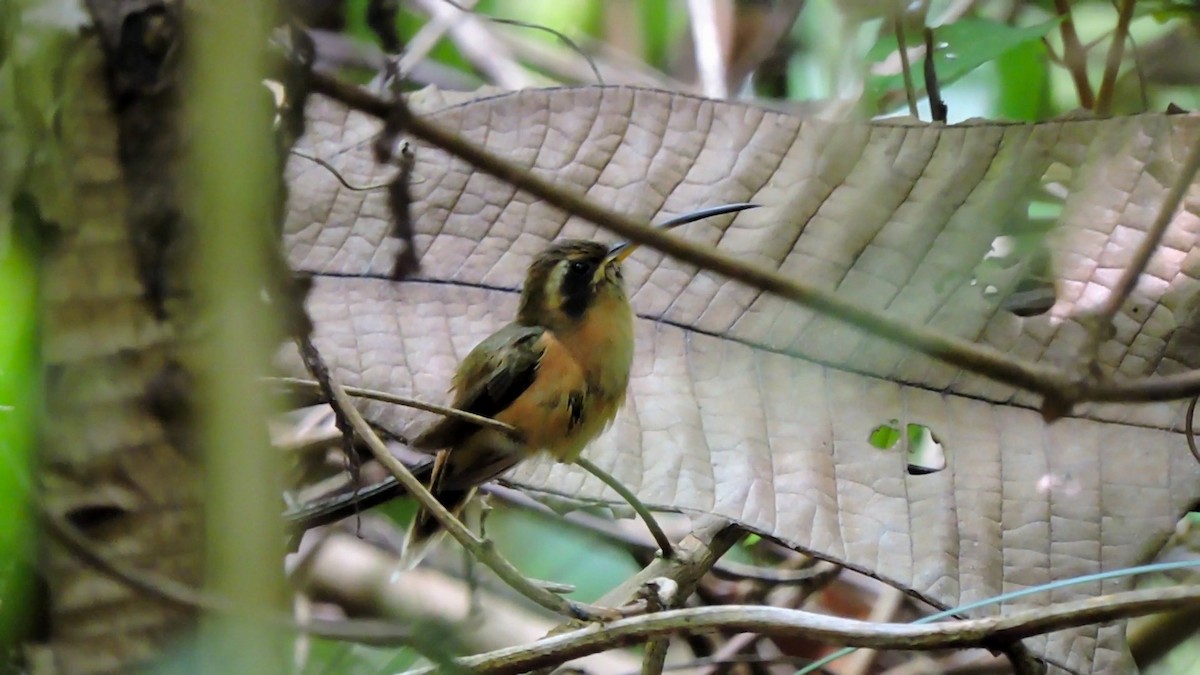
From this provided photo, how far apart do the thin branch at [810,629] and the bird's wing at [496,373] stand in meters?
0.63

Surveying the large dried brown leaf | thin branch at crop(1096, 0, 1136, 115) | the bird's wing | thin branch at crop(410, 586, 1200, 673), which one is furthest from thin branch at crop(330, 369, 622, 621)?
thin branch at crop(1096, 0, 1136, 115)

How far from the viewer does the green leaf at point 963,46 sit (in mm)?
1833

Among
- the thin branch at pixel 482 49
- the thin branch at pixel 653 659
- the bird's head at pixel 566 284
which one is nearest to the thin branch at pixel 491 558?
the thin branch at pixel 653 659

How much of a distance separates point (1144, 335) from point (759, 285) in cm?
94

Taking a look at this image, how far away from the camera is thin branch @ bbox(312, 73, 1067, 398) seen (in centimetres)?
77

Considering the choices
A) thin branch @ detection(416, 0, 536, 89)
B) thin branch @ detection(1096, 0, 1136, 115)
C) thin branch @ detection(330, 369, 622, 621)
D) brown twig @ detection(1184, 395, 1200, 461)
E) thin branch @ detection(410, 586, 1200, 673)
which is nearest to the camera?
thin branch @ detection(410, 586, 1200, 673)

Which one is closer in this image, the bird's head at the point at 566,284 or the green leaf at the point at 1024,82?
the bird's head at the point at 566,284

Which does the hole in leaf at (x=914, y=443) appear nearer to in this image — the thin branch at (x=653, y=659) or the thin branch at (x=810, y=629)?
the thin branch at (x=653, y=659)

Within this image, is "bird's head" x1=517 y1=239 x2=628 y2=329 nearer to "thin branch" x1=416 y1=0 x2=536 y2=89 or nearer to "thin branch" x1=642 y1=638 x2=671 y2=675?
"thin branch" x1=642 y1=638 x2=671 y2=675

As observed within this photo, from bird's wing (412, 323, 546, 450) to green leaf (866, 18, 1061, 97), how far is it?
676mm

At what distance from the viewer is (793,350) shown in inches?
65.3

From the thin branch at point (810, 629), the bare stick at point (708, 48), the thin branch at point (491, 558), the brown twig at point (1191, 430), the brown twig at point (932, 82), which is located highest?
the bare stick at point (708, 48)

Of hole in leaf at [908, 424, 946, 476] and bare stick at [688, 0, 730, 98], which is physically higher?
bare stick at [688, 0, 730, 98]

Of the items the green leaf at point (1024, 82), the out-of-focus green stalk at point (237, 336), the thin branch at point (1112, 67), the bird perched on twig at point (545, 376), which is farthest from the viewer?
the green leaf at point (1024, 82)
